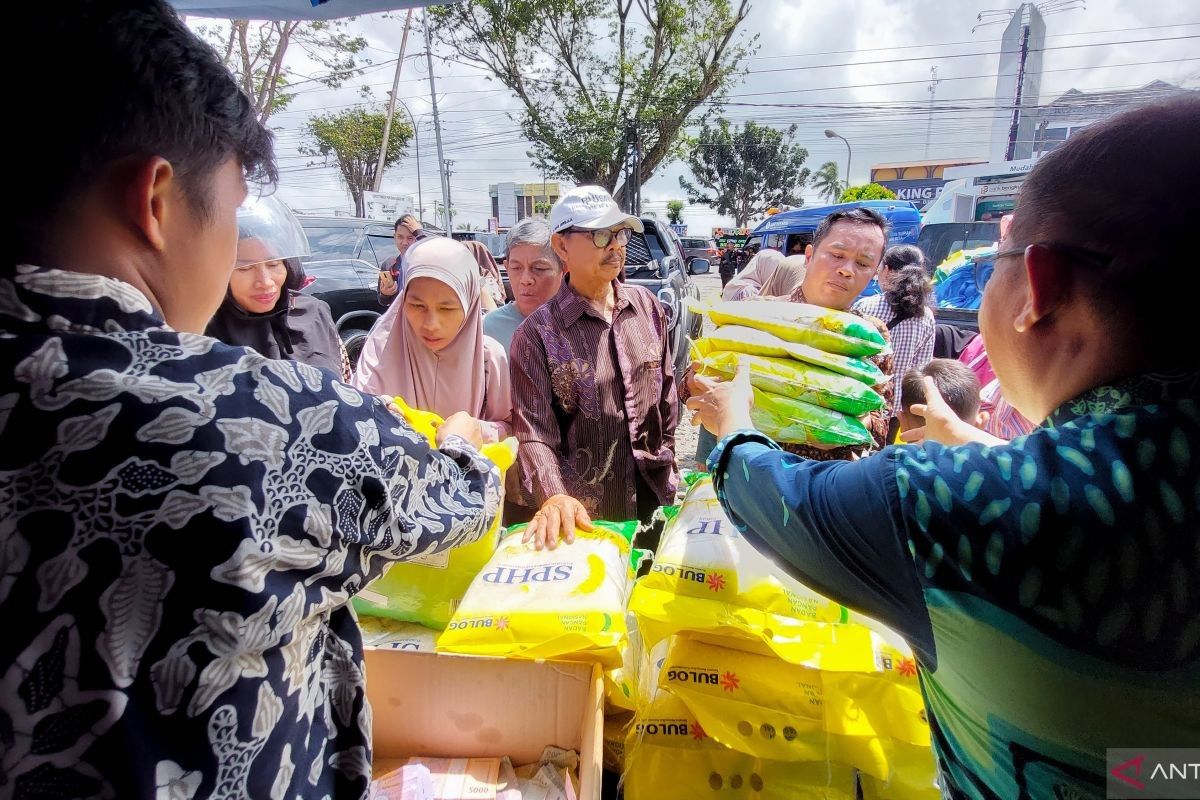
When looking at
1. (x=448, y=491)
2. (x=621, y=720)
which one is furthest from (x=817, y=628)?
(x=448, y=491)

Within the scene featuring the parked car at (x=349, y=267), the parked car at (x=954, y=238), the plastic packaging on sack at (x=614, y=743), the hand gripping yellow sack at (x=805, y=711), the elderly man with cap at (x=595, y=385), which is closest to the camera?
the hand gripping yellow sack at (x=805, y=711)

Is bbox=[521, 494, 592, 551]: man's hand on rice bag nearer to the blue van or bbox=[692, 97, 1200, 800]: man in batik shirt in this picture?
bbox=[692, 97, 1200, 800]: man in batik shirt

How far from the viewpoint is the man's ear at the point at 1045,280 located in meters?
0.82

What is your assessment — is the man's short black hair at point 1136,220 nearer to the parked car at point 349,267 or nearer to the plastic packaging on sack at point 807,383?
the plastic packaging on sack at point 807,383

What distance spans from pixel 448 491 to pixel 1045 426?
2.95 feet

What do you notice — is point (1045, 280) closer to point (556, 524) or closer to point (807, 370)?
point (807, 370)

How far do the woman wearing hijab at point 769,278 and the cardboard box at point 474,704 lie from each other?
2.94 m

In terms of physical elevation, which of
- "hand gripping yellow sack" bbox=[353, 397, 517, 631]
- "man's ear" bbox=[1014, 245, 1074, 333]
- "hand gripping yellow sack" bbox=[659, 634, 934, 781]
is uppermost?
"man's ear" bbox=[1014, 245, 1074, 333]

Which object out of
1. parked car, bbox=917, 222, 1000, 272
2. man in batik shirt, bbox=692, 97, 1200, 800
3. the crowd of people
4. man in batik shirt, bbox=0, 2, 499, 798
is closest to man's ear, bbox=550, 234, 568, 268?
the crowd of people

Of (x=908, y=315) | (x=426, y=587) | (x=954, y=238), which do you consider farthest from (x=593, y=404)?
(x=954, y=238)

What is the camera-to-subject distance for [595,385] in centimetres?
222

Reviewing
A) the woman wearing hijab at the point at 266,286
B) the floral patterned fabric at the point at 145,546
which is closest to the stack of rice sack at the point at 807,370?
the floral patterned fabric at the point at 145,546

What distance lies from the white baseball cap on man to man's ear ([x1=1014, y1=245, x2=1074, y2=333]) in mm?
1603

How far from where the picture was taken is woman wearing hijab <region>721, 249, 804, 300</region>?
4.23 m
